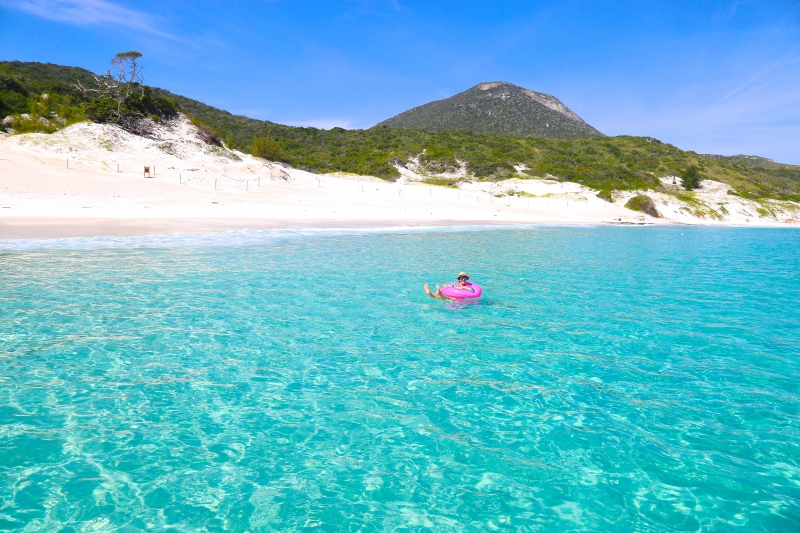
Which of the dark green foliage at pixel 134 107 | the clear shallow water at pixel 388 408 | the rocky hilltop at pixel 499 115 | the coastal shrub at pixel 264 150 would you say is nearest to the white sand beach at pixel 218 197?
the dark green foliage at pixel 134 107

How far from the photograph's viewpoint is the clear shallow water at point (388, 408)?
4863 millimetres

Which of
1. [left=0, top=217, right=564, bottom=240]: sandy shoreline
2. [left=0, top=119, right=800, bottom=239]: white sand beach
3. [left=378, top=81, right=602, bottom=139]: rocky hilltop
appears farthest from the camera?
[left=378, top=81, right=602, bottom=139]: rocky hilltop

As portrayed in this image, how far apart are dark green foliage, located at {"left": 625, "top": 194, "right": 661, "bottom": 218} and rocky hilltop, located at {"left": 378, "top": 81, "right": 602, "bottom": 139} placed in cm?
7278

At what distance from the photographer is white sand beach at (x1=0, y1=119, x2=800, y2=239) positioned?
3106 cm

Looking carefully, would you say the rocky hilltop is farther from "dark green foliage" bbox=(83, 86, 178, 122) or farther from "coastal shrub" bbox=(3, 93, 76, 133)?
"coastal shrub" bbox=(3, 93, 76, 133)

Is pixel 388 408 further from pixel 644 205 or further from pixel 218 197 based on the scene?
pixel 644 205

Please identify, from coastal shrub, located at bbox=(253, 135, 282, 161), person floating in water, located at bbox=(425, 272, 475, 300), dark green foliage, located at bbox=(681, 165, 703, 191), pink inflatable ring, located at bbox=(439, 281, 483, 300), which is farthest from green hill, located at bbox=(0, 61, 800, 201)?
pink inflatable ring, located at bbox=(439, 281, 483, 300)

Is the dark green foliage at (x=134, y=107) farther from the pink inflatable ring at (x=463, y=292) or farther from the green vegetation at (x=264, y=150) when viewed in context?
the pink inflatable ring at (x=463, y=292)

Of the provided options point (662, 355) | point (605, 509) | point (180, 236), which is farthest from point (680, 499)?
point (180, 236)

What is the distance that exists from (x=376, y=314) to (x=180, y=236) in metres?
17.9

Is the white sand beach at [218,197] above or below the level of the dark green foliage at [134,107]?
below

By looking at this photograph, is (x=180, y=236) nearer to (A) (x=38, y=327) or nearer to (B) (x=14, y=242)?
(B) (x=14, y=242)

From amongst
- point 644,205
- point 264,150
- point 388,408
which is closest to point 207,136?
point 264,150

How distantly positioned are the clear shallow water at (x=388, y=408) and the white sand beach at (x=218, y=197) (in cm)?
1772
